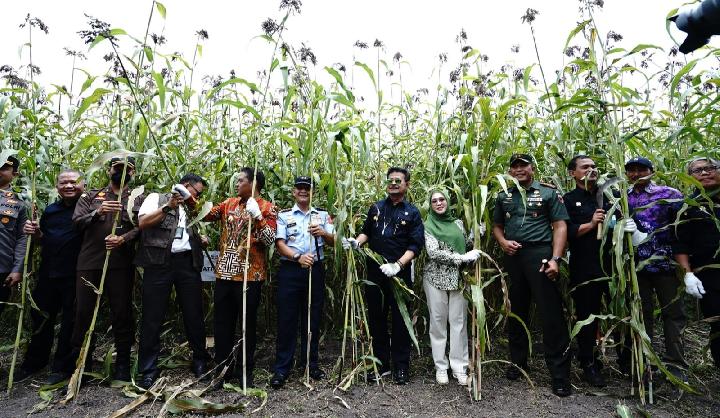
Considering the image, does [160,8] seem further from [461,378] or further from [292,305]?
[461,378]

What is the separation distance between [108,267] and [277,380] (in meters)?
1.44

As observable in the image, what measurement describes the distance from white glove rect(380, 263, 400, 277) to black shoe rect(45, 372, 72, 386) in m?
2.44

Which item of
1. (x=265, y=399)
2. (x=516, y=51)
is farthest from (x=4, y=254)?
(x=516, y=51)

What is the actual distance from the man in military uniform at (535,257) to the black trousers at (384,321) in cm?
79

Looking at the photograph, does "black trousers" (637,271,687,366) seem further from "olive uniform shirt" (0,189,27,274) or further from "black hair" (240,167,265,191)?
"olive uniform shirt" (0,189,27,274)

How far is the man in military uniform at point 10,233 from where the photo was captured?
9.91 ft

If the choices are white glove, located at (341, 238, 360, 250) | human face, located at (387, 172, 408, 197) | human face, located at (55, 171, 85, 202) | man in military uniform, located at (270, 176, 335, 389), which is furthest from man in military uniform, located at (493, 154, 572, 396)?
human face, located at (55, 171, 85, 202)

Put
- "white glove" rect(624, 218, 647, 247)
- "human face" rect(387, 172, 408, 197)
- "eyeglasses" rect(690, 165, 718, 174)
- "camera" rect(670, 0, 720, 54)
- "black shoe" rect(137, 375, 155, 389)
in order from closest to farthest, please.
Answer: "camera" rect(670, 0, 720, 54) < "white glove" rect(624, 218, 647, 247) < "eyeglasses" rect(690, 165, 718, 174) < "black shoe" rect(137, 375, 155, 389) < "human face" rect(387, 172, 408, 197)

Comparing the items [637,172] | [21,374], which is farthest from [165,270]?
[637,172]

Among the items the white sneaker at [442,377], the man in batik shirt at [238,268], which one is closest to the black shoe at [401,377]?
the white sneaker at [442,377]

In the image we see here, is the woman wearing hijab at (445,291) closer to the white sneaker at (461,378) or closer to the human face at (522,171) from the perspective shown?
the white sneaker at (461,378)

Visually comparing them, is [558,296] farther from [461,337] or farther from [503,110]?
[503,110]

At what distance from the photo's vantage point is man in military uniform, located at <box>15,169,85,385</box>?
10.2ft

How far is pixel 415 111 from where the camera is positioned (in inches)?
176
